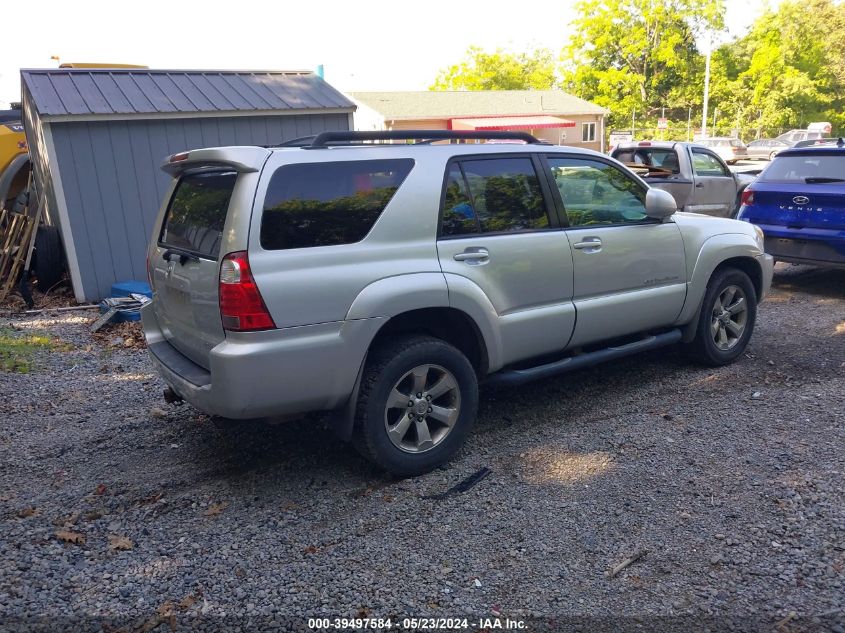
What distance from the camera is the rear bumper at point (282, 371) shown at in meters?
3.48

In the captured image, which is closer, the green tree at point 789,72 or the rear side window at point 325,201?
the rear side window at point 325,201

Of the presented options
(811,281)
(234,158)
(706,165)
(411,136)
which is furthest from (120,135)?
(706,165)

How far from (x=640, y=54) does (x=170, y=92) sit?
49817mm

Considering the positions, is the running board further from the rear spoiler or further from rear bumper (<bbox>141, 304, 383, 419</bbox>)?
the rear spoiler

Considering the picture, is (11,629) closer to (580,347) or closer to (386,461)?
(386,461)

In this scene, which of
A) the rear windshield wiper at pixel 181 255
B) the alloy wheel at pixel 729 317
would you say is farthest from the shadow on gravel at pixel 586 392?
the rear windshield wiper at pixel 181 255

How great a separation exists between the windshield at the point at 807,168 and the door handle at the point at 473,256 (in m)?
5.87

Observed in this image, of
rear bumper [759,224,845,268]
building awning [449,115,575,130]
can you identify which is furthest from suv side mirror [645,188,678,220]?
building awning [449,115,575,130]

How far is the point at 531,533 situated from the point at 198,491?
74.2 inches

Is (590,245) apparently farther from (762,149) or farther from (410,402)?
(762,149)

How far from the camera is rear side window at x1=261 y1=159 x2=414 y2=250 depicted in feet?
11.9

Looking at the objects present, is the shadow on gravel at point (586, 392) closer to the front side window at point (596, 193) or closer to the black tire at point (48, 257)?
the front side window at point (596, 193)

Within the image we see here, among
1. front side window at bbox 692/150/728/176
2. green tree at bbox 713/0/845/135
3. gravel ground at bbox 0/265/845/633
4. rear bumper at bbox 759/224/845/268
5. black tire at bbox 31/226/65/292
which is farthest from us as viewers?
green tree at bbox 713/0/845/135

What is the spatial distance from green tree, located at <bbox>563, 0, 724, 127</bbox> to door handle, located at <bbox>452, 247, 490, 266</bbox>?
5135cm
